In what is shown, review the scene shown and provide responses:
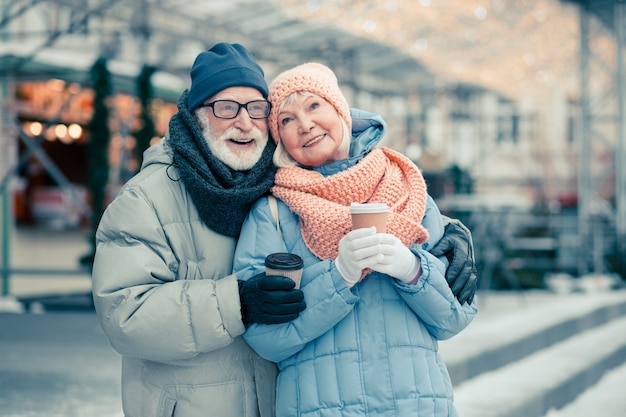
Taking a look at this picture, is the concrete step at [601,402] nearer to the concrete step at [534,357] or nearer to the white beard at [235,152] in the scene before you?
the concrete step at [534,357]

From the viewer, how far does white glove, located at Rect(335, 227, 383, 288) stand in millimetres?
2043

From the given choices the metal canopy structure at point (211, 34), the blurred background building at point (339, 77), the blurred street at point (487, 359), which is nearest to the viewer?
the blurred street at point (487, 359)

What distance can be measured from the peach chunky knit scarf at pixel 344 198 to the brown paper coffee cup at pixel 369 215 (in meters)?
0.12

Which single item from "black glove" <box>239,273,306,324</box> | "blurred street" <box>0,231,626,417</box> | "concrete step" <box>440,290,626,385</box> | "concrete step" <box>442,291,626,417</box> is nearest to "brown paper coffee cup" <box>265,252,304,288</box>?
"black glove" <box>239,273,306,324</box>

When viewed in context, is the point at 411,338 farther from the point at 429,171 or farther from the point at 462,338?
the point at 429,171

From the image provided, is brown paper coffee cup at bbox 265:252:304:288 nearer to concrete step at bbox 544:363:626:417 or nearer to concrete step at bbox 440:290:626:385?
concrete step at bbox 440:290:626:385

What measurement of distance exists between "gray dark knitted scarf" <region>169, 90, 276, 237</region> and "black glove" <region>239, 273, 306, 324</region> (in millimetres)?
231

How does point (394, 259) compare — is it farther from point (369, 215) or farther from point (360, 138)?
point (360, 138)

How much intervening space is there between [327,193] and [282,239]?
0.19 meters

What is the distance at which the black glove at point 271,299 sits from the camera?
209 cm

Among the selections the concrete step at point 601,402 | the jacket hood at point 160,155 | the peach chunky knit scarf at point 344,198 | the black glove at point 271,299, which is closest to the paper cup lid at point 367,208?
the peach chunky knit scarf at point 344,198

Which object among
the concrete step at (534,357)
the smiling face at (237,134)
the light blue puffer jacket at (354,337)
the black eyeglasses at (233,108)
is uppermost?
the black eyeglasses at (233,108)

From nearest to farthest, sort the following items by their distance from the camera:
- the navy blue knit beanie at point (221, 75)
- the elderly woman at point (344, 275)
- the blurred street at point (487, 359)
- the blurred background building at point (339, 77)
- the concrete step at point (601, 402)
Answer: the elderly woman at point (344, 275) < the navy blue knit beanie at point (221, 75) < the blurred street at point (487, 359) < the concrete step at point (601, 402) < the blurred background building at point (339, 77)

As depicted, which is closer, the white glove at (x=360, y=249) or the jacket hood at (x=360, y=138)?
the white glove at (x=360, y=249)
